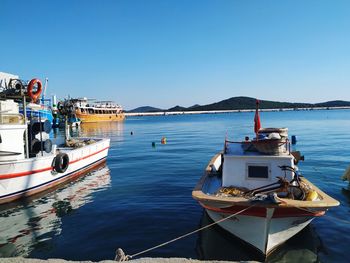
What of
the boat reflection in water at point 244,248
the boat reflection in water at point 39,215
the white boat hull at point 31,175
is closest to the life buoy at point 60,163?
the white boat hull at point 31,175

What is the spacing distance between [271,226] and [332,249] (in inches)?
95.6

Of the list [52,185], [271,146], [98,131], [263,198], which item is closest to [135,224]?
[263,198]

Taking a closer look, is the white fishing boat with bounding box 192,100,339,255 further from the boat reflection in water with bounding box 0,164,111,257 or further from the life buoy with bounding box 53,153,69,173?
the life buoy with bounding box 53,153,69,173

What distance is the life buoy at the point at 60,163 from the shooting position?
643 inches

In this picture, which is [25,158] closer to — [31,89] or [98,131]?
[31,89]

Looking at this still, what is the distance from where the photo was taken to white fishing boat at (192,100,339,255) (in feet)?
27.5

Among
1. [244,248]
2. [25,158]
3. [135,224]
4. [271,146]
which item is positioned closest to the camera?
[244,248]

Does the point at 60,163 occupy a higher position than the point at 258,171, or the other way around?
the point at 258,171

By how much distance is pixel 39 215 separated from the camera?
1248 cm

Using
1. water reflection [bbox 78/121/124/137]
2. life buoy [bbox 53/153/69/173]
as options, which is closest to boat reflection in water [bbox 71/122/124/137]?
water reflection [bbox 78/121/124/137]

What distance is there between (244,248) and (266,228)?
1153 millimetres

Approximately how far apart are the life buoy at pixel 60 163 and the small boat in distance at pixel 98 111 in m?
67.4

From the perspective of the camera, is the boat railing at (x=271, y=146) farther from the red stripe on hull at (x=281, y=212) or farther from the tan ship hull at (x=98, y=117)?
the tan ship hull at (x=98, y=117)

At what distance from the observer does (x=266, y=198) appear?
8352 mm
